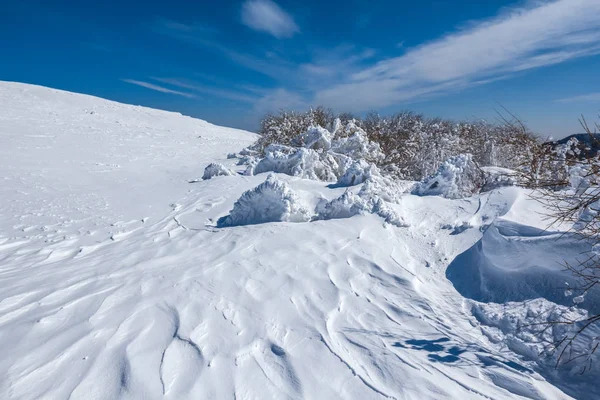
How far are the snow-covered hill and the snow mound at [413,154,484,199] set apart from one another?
26 centimetres

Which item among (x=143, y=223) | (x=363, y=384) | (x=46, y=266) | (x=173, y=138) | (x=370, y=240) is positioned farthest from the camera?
(x=173, y=138)

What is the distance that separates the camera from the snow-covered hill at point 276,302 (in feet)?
6.86

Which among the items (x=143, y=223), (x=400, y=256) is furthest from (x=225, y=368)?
(x=143, y=223)

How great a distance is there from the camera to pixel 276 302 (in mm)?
2846

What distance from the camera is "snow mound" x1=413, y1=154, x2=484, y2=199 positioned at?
5.16 meters

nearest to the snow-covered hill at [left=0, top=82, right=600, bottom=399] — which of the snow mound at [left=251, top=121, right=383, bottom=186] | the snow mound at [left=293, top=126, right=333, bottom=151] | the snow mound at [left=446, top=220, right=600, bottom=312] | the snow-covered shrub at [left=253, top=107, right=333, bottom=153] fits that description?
the snow mound at [left=446, top=220, right=600, bottom=312]

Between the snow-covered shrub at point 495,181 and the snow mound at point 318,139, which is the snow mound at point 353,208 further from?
the snow mound at point 318,139

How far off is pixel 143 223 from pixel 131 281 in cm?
195

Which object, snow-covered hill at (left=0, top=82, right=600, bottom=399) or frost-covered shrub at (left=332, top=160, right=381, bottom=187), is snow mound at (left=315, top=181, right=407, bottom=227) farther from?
frost-covered shrub at (left=332, top=160, right=381, bottom=187)

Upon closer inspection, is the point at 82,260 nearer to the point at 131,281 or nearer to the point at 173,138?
the point at 131,281

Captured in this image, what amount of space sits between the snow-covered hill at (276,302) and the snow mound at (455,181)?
262 mm

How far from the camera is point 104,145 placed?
11383 mm

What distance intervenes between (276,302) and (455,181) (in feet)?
12.1

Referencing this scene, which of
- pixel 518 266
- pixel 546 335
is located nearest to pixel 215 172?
pixel 518 266
